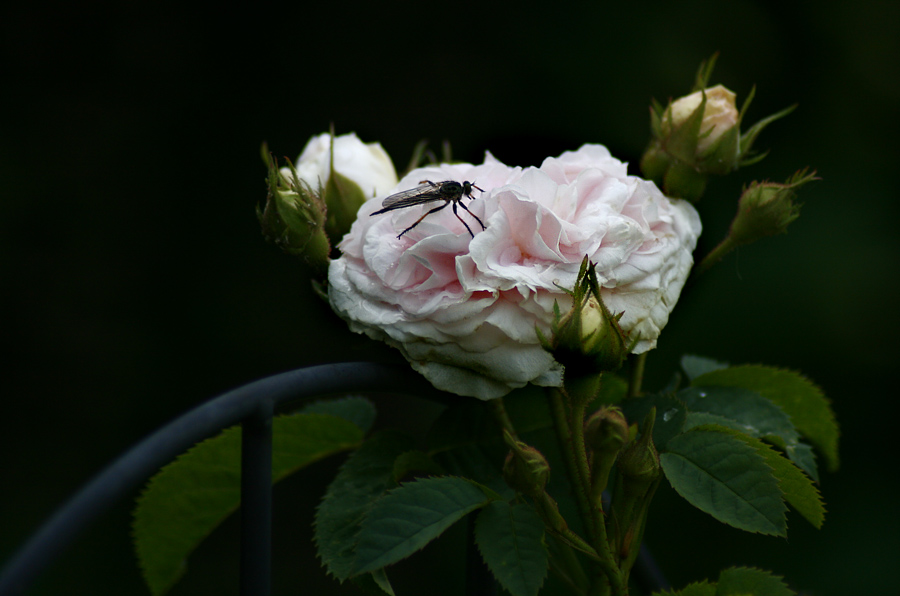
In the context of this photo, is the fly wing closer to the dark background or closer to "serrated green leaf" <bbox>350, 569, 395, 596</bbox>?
"serrated green leaf" <bbox>350, 569, 395, 596</bbox>

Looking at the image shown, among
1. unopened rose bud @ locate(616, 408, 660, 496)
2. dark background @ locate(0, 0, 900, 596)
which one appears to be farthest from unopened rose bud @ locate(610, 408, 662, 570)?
dark background @ locate(0, 0, 900, 596)

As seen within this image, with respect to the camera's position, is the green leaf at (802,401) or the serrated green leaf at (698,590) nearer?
the serrated green leaf at (698,590)

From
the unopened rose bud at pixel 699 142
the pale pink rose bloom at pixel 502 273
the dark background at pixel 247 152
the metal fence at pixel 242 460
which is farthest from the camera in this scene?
the dark background at pixel 247 152

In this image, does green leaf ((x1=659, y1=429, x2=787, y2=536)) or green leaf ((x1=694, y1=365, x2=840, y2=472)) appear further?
green leaf ((x1=694, y1=365, x2=840, y2=472))

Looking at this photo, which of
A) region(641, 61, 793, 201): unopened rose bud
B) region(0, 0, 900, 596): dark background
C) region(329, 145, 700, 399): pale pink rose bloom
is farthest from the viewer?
region(0, 0, 900, 596): dark background

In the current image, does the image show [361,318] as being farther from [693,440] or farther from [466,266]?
[693,440]

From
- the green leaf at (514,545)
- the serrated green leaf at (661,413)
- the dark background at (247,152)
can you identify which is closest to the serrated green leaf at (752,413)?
the serrated green leaf at (661,413)

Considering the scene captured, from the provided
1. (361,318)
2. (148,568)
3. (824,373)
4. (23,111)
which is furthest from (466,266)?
(23,111)

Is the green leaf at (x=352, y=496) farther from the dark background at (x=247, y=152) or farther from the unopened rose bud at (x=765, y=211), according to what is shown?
the dark background at (x=247, y=152)
